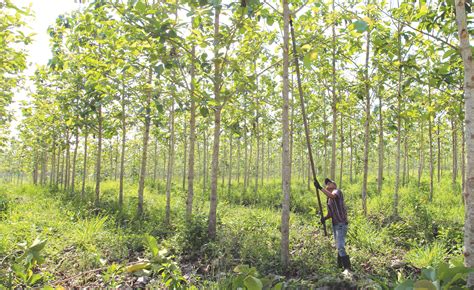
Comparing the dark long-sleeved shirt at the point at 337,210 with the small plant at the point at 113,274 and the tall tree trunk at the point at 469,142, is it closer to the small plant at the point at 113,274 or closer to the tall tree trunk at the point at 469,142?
the tall tree trunk at the point at 469,142

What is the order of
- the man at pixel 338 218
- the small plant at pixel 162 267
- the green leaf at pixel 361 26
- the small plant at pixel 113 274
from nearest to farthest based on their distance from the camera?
1. the green leaf at pixel 361 26
2. the small plant at pixel 162 267
3. the small plant at pixel 113 274
4. the man at pixel 338 218

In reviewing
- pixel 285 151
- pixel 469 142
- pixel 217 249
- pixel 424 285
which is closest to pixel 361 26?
pixel 469 142

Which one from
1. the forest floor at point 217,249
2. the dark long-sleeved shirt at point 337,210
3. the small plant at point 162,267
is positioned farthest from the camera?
the dark long-sleeved shirt at point 337,210

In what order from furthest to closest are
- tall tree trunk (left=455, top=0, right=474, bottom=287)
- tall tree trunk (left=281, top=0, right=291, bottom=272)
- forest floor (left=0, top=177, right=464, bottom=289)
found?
1. tall tree trunk (left=281, top=0, right=291, bottom=272)
2. forest floor (left=0, top=177, right=464, bottom=289)
3. tall tree trunk (left=455, top=0, right=474, bottom=287)

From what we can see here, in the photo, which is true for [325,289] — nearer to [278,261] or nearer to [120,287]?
[278,261]

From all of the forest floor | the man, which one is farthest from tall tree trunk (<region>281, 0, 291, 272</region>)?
the man

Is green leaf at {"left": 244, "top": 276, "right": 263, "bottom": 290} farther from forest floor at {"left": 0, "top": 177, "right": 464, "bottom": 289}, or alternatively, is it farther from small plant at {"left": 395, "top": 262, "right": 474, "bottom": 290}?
small plant at {"left": 395, "top": 262, "right": 474, "bottom": 290}

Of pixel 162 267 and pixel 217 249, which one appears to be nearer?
pixel 162 267

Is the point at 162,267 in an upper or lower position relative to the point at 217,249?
upper

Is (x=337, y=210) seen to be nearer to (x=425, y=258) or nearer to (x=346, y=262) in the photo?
(x=346, y=262)

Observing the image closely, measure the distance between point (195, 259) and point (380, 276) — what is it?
10.8ft

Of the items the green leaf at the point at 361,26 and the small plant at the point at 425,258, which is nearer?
the green leaf at the point at 361,26

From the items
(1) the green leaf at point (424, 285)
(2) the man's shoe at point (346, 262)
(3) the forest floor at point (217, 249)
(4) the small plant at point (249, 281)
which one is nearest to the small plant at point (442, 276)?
(1) the green leaf at point (424, 285)

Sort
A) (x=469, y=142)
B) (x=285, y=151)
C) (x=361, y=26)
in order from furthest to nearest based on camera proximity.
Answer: (x=285, y=151), (x=469, y=142), (x=361, y=26)
